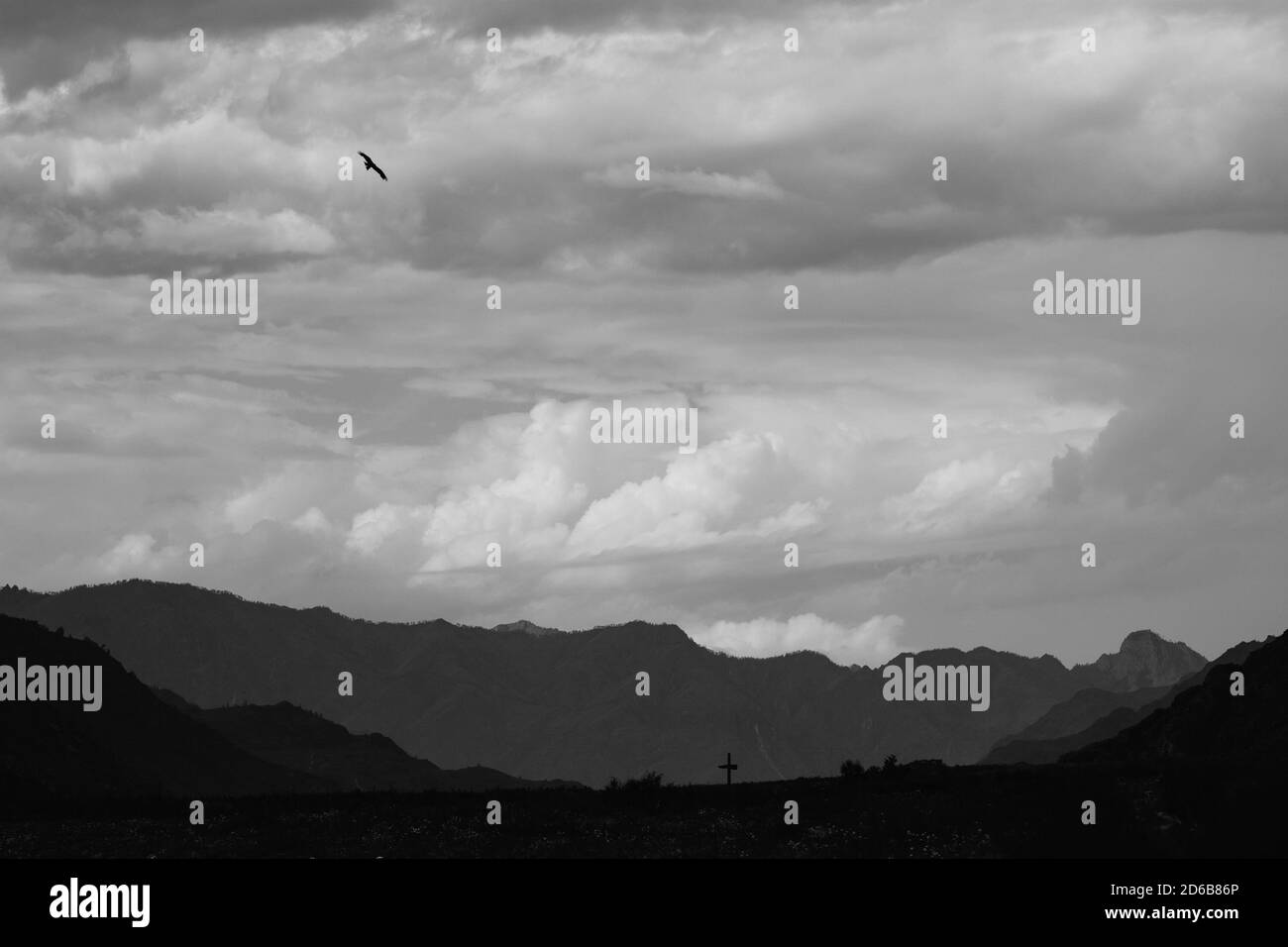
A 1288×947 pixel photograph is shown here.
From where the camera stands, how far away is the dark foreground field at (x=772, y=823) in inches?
2965

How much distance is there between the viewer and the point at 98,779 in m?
156

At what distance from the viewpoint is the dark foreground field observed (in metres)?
75.3

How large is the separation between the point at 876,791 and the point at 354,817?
26.5 m

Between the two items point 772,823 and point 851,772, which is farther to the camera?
point 851,772

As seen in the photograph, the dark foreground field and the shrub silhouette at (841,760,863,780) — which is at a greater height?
the shrub silhouette at (841,760,863,780)

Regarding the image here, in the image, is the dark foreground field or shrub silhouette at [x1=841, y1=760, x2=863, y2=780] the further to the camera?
shrub silhouette at [x1=841, y1=760, x2=863, y2=780]

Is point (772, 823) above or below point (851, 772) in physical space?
below

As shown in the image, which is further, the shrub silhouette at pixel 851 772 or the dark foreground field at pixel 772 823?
the shrub silhouette at pixel 851 772

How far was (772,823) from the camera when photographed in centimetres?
7812

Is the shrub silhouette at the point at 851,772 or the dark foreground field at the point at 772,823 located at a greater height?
the shrub silhouette at the point at 851,772
